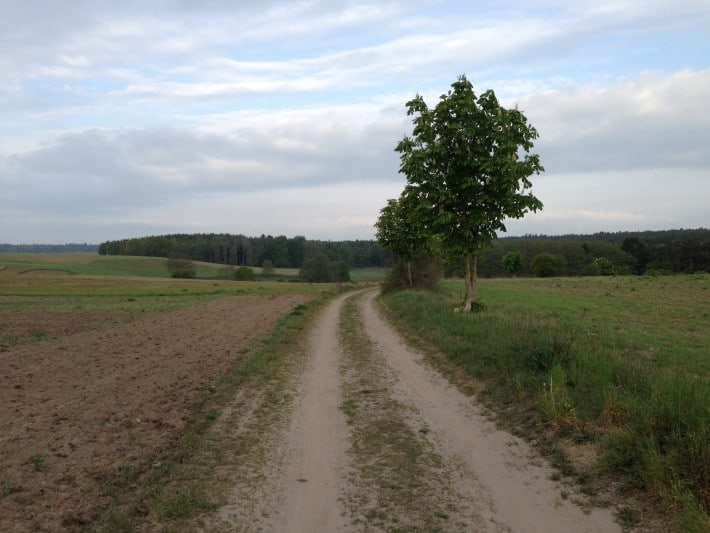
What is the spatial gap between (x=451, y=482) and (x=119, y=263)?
383 ft

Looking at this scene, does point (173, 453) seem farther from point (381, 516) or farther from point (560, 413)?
point (560, 413)

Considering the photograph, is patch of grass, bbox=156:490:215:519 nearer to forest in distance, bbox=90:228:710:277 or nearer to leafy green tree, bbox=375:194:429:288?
leafy green tree, bbox=375:194:429:288

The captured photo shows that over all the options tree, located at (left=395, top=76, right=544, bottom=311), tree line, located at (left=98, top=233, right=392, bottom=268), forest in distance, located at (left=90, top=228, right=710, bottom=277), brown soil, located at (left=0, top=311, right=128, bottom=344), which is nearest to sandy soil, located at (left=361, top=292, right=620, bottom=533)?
tree, located at (left=395, top=76, right=544, bottom=311)

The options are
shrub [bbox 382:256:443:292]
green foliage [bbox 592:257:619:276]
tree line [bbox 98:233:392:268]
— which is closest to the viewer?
shrub [bbox 382:256:443:292]

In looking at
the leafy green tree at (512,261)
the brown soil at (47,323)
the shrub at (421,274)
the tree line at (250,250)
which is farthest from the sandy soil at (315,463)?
the tree line at (250,250)

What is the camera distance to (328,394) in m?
10.5

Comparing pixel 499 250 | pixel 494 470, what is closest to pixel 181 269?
pixel 499 250

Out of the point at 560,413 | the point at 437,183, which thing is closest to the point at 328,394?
the point at 560,413

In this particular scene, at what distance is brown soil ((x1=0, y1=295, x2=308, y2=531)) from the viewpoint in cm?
570

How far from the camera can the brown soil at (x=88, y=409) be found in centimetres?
570

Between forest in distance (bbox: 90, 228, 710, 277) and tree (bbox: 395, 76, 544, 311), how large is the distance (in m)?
64.1

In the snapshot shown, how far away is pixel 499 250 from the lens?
11612 centimetres

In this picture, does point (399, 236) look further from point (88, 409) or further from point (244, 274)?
point (244, 274)

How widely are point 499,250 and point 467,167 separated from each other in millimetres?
101808
